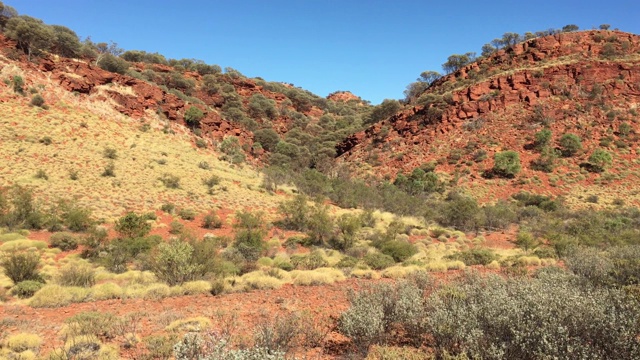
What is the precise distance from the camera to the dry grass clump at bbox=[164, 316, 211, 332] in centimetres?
672

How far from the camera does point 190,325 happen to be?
22.5ft

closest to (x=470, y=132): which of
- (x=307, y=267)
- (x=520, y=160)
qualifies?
(x=520, y=160)

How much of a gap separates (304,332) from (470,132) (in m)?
46.5

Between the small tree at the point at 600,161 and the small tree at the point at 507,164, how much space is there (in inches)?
278

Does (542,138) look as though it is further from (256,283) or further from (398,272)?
(256,283)

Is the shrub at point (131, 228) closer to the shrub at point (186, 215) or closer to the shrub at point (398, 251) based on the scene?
the shrub at point (186, 215)

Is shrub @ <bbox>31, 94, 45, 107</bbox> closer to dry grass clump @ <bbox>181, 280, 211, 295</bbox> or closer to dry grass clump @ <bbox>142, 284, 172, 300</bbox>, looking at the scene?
dry grass clump @ <bbox>142, 284, 172, 300</bbox>

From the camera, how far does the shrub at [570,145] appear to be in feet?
133

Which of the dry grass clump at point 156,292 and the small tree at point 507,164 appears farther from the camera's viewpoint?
the small tree at point 507,164

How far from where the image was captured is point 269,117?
64062 millimetres

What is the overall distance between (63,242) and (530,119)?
49.9 meters

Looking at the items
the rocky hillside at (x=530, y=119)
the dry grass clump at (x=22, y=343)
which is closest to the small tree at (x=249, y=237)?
the dry grass clump at (x=22, y=343)

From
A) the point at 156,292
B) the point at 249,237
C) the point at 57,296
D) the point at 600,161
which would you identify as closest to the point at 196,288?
the point at 156,292

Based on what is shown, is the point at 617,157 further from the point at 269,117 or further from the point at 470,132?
the point at 269,117
